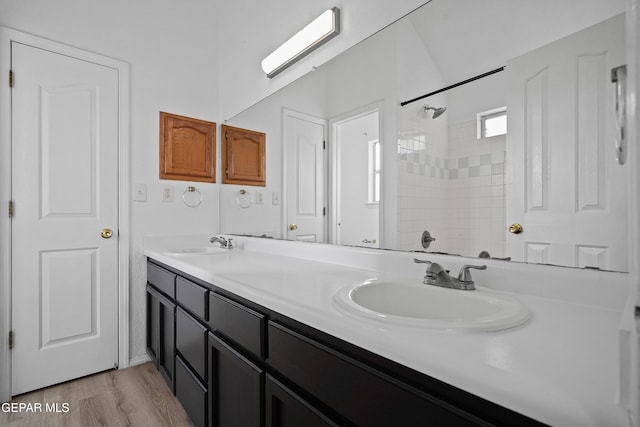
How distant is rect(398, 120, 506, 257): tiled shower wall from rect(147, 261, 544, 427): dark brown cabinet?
58cm

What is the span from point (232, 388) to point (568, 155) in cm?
120

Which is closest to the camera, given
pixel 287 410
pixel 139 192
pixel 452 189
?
pixel 287 410

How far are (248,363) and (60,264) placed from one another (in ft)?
5.28

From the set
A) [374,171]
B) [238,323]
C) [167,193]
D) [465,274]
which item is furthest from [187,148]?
[465,274]

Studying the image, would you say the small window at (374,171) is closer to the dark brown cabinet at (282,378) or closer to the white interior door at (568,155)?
the white interior door at (568,155)

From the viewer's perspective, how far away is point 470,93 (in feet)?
3.36

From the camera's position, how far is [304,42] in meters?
1.62

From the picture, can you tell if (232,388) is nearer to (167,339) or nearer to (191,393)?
(191,393)

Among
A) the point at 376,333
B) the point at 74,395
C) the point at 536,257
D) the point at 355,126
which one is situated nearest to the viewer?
the point at 376,333

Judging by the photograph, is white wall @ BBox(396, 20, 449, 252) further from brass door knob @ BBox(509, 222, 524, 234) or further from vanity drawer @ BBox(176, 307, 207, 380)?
vanity drawer @ BBox(176, 307, 207, 380)

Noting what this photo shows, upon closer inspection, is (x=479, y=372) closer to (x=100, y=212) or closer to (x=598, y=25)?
(x=598, y=25)

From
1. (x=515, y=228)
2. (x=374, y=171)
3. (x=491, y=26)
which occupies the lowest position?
(x=515, y=228)

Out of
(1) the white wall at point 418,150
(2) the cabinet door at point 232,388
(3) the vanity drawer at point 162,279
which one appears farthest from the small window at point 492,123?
(3) the vanity drawer at point 162,279

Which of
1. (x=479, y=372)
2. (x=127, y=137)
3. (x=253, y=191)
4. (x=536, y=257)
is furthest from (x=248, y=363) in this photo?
(x=127, y=137)
